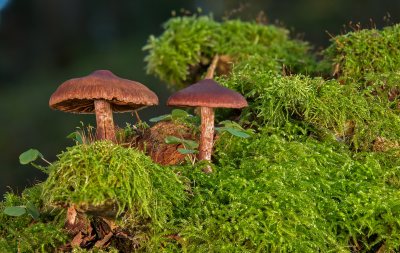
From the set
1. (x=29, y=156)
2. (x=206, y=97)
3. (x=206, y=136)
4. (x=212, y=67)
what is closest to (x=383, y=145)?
(x=206, y=136)

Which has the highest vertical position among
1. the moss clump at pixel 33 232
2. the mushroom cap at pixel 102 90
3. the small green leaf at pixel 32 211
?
the mushroom cap at pixel 102 90

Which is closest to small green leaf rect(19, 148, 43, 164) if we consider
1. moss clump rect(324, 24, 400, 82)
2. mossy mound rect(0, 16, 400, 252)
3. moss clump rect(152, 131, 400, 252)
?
mossy mound rect(0, 16, 400, 252)

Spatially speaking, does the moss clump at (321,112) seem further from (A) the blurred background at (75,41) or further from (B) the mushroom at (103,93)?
(A) the blurred background at (75,41)

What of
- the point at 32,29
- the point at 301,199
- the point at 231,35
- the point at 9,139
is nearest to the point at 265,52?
the point at 231,35

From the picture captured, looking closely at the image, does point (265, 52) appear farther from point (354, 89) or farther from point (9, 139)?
point (9, 139)

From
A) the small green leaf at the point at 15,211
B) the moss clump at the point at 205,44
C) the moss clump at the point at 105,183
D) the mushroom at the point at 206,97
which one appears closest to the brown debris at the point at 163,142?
the mushroom at the point at 206,97

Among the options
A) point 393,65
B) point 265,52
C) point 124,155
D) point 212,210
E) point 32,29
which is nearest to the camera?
point 124,155

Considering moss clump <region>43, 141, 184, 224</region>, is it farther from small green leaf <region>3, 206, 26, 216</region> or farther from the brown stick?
the brown stick
